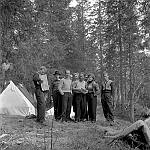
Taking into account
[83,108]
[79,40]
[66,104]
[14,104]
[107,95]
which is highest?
[79,40]

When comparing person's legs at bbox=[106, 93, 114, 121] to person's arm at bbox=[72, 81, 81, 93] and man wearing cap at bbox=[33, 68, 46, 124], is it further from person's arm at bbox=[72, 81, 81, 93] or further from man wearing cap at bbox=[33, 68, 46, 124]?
man wearing cap at bbox=[33, 68, 46, 124]

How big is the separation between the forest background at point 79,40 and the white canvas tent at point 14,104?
2.62ft

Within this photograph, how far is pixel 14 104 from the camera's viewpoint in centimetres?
1285

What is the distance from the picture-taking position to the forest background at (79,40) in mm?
8922

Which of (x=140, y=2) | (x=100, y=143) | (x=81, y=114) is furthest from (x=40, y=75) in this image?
(x=140, y=2)

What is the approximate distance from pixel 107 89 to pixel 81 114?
1.41m

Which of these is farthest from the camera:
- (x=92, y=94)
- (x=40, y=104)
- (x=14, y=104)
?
(x=14, y=104)

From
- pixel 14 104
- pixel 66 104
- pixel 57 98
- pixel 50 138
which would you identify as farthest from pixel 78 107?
pixel 14 104

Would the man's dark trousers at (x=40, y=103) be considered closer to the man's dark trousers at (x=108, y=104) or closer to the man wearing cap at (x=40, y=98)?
the man wearing cap at (x=40, y=98)

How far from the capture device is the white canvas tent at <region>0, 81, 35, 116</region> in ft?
42.0

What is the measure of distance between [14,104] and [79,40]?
16.5 meters

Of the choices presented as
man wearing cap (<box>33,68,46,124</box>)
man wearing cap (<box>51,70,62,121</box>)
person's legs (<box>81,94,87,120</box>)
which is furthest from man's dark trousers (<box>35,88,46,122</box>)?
person's legs (<box>81,94,87,120</box>)

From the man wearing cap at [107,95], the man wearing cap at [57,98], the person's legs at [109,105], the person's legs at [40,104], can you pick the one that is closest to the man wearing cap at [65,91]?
the man wearing cap at [57,98]

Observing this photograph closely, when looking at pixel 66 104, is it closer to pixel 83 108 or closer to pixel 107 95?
pixel 83 108
